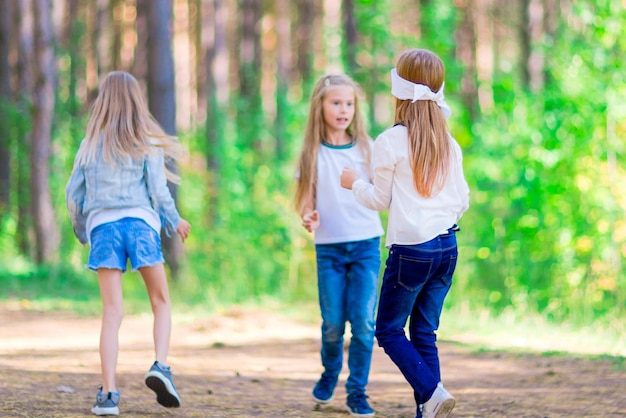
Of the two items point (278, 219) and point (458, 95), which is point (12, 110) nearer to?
point (278, 219)

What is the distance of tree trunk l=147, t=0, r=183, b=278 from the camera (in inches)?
491

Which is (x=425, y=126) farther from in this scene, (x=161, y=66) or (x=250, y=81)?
(x=250, y=81)

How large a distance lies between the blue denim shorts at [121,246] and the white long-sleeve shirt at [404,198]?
1233mm

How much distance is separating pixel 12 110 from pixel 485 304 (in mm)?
10084

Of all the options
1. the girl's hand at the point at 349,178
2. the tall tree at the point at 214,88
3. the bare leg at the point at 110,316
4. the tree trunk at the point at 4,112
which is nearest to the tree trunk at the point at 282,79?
the tall tree at the point at 214,88

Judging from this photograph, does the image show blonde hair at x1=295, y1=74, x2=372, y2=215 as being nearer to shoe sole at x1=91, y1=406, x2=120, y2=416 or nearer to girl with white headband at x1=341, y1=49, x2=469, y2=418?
girl with white headband at x1=341, y1=49, x2=469, y2=418

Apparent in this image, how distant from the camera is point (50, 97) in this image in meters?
15.7

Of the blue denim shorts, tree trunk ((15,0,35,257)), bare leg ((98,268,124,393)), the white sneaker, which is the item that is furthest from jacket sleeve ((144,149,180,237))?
tree trunk ((15,0,35,257))

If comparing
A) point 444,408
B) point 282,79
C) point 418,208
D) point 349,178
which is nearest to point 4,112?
point 282,79

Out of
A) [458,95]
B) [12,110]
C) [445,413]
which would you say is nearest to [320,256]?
[445,413]

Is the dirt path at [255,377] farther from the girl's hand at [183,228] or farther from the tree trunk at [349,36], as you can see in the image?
the tree trunk at [349,36]

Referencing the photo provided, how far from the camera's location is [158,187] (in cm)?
509

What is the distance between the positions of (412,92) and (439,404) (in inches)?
55.9

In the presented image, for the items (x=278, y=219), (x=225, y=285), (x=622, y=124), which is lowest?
(x=225, y=285)
